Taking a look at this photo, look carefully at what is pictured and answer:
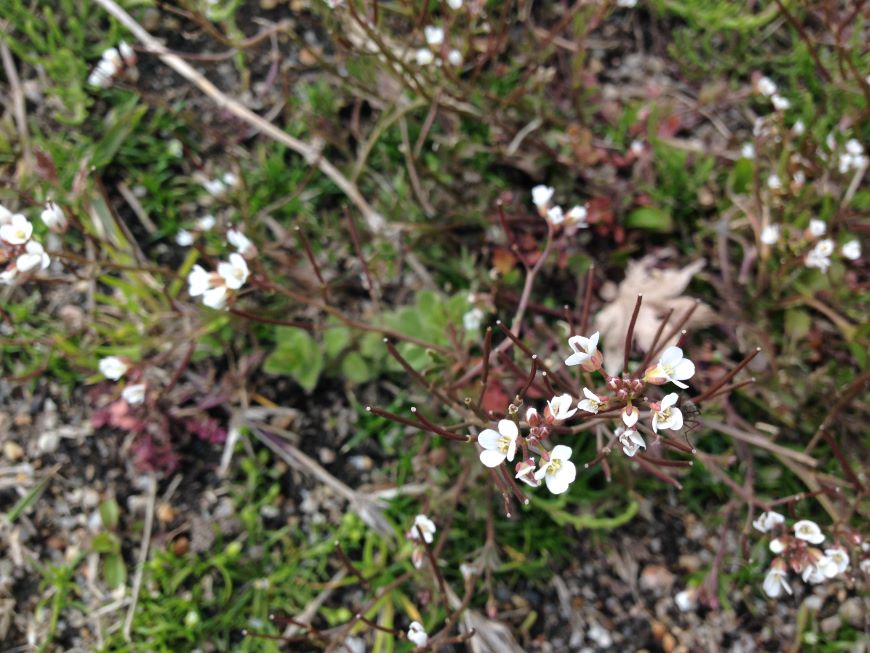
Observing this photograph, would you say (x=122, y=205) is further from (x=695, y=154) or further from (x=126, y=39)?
(x=695, y=154)

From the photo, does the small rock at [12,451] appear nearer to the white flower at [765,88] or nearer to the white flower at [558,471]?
the white flower at [558,471]

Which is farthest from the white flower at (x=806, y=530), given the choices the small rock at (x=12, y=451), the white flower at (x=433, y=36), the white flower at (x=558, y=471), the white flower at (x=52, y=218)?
the small rock at (x=12, y=451)

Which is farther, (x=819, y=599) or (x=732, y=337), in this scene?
(x=732, y=337)

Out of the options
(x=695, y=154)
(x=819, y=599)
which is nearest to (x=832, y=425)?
(x=819, y=599)

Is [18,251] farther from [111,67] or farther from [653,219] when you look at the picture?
A: [653,219]

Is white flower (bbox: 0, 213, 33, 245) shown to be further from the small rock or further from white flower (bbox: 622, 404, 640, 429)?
white flower (bbox: 622, 404, 640, 429)
